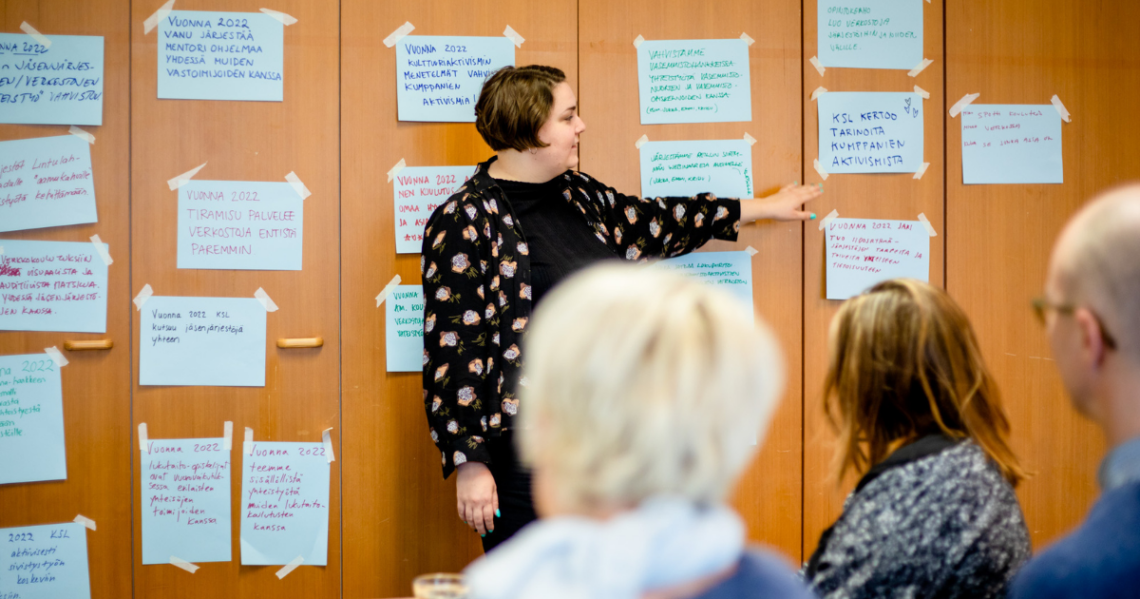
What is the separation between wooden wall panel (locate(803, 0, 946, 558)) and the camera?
8.38 feet

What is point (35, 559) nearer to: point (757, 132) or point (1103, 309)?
point (757, 132)

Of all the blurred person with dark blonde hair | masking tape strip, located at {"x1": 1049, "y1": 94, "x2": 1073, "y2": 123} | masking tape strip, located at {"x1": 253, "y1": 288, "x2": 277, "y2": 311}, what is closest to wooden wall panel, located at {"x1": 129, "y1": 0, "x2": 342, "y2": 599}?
masking tape strip, located at {"x1": 253, "y1": 288, "x2": 277, "y2": 311}

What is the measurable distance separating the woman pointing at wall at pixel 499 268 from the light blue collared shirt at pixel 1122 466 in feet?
4.14

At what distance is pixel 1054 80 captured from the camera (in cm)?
262

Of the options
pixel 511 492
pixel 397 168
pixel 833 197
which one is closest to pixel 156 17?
pixel 397 168

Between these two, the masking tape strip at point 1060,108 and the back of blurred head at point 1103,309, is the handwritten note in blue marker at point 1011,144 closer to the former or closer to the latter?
the masking tape strip at point 1060,108

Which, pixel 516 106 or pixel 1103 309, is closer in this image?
pixel 1103 309

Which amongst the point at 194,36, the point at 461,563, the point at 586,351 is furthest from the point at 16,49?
the point at 586,351

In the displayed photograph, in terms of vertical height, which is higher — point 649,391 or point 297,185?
point 297,185

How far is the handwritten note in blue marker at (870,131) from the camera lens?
101 inches

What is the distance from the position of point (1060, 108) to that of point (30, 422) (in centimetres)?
338

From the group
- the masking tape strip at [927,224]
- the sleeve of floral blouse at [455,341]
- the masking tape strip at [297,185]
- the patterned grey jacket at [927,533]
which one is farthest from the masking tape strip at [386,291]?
the masking tape strip at [927,224]

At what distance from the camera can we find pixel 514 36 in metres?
2.45

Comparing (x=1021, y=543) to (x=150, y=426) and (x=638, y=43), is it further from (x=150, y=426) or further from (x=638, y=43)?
(x=150, y=426)
